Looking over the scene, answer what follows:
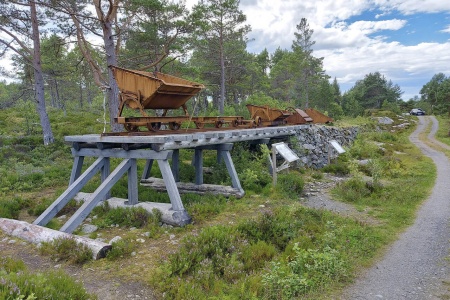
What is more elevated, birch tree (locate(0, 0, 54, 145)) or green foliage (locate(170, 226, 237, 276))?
birch tree (locate(0, 0, 54, 145))

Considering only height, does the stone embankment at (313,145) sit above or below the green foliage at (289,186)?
above

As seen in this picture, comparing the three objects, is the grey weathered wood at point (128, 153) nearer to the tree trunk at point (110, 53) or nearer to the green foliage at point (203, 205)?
the green foliage at point (203, 205)

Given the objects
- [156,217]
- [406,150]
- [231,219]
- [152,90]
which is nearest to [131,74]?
[152,90]

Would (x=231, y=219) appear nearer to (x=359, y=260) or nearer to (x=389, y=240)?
(x=359, y=260)

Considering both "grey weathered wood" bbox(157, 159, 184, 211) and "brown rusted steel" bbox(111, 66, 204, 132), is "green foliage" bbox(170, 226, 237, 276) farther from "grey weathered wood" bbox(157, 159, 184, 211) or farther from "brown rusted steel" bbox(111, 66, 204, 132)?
"brown rusted steel" bbox(111, 66, 204, 132)

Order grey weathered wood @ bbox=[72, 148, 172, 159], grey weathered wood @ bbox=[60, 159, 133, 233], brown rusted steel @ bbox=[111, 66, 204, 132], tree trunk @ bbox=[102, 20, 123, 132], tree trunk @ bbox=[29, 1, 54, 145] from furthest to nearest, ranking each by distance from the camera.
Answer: tree trunk @ bbox=[29, 1, 54, 145]
tree trunk @ bbox=[102, 20, 123, 132]
brown rusted steel @ bbox=[111, 66, 204, 132]
grey weathered wood @ bbox=[72, 148, 172, 159]
grey weathered wood @ bbox=[60, 159, 133, 233]

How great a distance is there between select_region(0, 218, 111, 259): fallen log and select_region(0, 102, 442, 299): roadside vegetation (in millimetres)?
215

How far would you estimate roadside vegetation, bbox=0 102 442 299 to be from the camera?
4730 millimetres

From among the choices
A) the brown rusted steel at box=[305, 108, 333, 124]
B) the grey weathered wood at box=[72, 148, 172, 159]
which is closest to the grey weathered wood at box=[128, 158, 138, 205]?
the grey weathered wood at box=[72, 148, 172, 159]

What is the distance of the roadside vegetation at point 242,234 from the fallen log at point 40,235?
215mm

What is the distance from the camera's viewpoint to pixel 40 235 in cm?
639

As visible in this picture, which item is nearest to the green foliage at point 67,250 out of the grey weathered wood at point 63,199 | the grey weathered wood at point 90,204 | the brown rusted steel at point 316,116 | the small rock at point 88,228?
the grey weathered wood at point 90,204

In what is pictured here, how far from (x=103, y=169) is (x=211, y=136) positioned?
350cm

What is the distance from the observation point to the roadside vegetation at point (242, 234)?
4.73 metres
